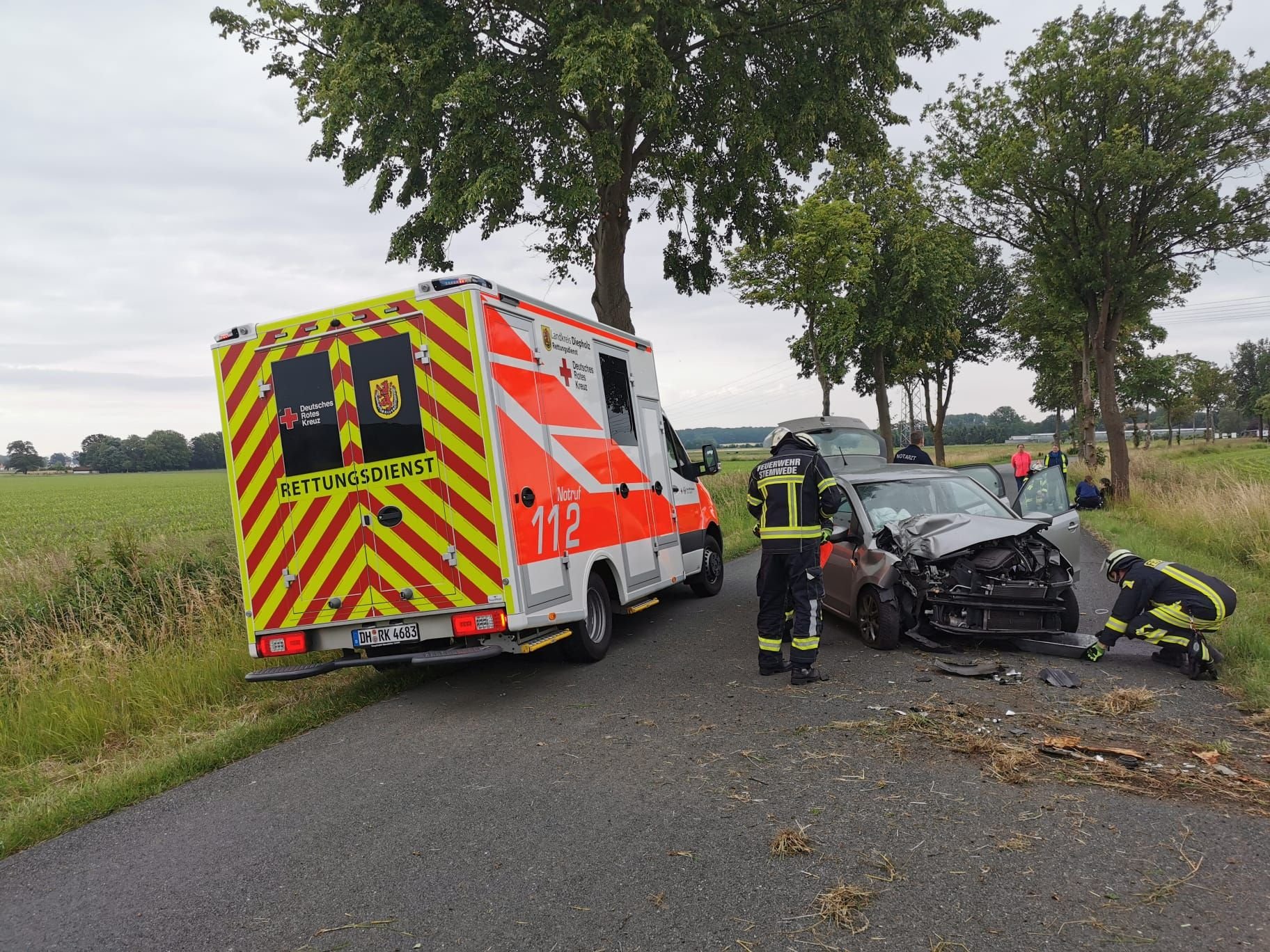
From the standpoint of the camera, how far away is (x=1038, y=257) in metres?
18.2

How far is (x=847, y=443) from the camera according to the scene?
44.8 feet

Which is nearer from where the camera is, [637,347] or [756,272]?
[637,347]

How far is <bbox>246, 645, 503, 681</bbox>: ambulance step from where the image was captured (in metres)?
5.41

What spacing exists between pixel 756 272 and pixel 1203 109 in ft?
32.3

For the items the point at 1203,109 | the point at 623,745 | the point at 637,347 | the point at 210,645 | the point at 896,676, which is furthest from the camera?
the point at 1203,109

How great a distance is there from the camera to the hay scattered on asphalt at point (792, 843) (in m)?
3.26

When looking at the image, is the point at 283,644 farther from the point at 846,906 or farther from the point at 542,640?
the point at 846,906

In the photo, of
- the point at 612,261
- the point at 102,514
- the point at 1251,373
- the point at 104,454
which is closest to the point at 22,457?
the point at 104,454

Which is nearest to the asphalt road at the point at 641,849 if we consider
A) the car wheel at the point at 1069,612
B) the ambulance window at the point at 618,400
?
the car wheel at the point at 1069,612

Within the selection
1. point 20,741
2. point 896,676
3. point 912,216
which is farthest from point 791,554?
point 912,216

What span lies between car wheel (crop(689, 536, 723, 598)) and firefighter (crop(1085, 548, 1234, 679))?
4.38 m

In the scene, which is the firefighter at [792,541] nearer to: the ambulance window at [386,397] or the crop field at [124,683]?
the ambulance window at [386,397]

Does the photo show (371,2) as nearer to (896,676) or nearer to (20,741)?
(20,741)

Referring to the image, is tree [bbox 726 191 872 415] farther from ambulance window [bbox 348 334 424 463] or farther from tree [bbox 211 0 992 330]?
ambulance window [bbox 348 334 424 463]
